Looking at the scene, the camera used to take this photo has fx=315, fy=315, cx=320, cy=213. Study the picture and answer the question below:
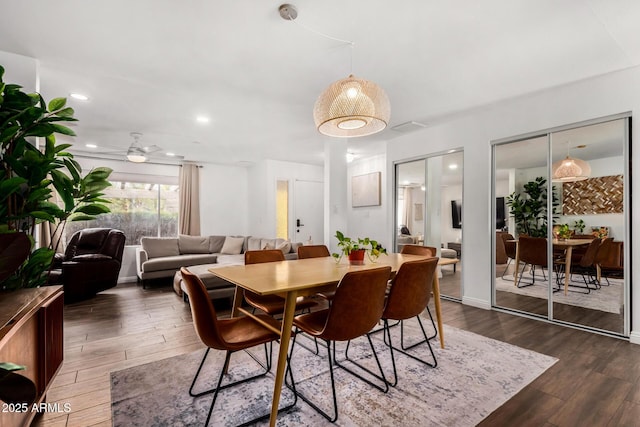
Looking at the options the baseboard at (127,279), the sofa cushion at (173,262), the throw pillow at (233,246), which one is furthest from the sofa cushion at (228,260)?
the baseboard at (127,279)

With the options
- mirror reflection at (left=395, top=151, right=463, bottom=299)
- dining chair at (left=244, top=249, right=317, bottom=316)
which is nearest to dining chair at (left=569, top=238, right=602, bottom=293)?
mirror reflection at (left=395, top=151, right=463, bottom=299)

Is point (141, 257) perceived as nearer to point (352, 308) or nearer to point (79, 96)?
point (79, 96)

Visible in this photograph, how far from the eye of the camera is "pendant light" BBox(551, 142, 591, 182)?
3229 mm

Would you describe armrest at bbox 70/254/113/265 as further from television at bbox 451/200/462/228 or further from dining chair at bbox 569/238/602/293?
dining chair at bbox 569/238/602/293

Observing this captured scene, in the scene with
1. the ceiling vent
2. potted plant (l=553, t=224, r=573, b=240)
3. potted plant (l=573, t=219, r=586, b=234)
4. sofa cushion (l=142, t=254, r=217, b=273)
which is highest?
the ceiling vent

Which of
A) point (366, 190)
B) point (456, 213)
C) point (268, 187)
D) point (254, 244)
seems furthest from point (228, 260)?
point (456, 213)

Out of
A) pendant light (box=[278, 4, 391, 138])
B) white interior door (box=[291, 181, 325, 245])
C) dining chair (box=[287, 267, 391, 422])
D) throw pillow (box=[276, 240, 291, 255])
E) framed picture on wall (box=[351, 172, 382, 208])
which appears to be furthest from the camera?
white interior door (box=[291, 181, 325, 245])

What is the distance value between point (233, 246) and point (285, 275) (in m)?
4.88

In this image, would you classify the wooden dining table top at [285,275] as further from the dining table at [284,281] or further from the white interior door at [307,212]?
the white interior door at [307,212]

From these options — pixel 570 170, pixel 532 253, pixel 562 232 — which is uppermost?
pixel 570 170

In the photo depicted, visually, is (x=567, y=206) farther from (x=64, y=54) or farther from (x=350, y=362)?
(x=64, y=54)

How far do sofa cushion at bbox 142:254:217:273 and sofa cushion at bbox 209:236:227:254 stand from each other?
60 cm

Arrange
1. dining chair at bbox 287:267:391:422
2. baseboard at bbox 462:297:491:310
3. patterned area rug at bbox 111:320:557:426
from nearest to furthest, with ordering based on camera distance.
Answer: dining chair at bbox 287:267:391:422
patterned area rug at bbox 111:320:557:426
baseboard at bbox 462:297:491:310

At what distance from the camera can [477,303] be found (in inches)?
160
